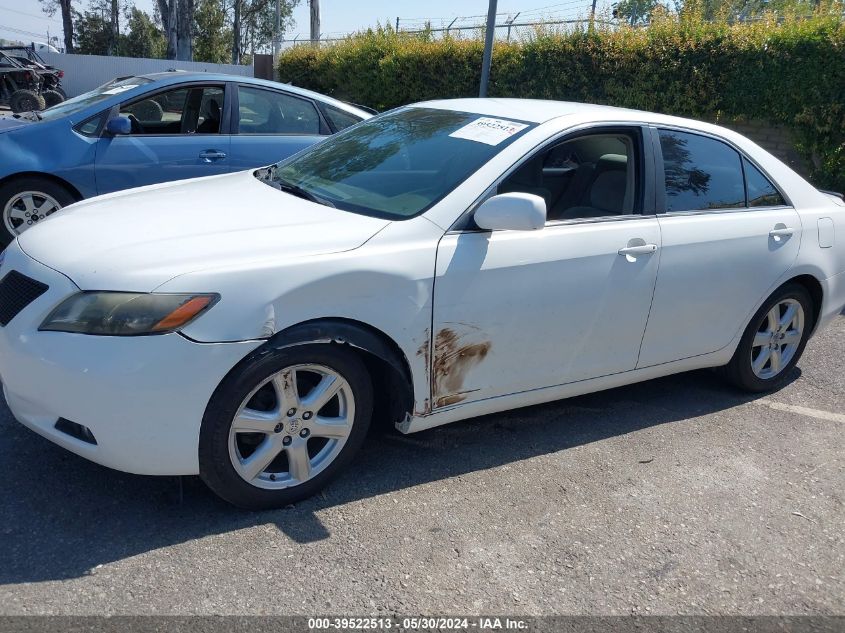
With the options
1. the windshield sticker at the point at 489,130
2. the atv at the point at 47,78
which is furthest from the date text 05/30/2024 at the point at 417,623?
the atv at the point at 47,78

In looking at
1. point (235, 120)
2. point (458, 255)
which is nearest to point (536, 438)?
point (458, 255)

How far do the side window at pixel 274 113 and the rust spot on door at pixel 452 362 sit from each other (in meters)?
4.15

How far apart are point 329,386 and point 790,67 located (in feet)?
29.9

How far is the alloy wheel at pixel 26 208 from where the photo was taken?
6145 millimetres

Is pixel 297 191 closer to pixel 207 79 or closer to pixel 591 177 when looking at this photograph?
pixel 591 177

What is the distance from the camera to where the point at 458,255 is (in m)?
3.37

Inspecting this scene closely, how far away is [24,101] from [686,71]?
16229mm

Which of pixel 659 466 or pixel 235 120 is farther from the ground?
pixel 235 120

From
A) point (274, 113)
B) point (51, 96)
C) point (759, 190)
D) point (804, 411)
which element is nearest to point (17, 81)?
point (51, 96)

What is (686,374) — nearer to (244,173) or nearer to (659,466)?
(659,466)

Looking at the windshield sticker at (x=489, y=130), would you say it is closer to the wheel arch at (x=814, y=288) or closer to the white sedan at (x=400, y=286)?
the white sedan at (x=400, y=286)

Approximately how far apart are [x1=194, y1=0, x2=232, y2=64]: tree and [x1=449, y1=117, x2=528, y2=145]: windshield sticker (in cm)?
5523

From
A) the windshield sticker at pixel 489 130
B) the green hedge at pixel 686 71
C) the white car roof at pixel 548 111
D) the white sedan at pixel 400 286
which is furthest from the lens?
the green hedge at pixel 686 71

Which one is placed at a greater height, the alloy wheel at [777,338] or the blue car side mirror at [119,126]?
the blue car side mirror at [119,126]
